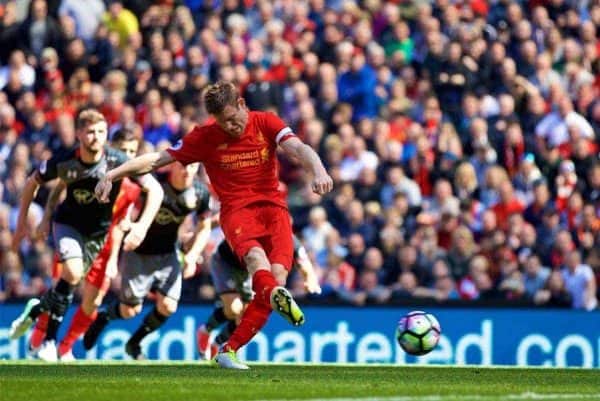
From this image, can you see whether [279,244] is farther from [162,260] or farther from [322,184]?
[162,260]

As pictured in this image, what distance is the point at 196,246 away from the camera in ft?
57.5

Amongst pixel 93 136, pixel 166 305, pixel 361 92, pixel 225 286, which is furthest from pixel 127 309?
pixel 361 92

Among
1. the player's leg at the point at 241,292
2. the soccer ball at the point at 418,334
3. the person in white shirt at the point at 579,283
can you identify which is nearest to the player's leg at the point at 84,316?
the player's leg at the point at 241,292

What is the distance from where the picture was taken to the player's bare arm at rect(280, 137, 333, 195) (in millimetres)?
12719

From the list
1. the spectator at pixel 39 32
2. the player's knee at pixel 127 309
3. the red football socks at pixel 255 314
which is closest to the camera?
the red football socks at pixel 255 314

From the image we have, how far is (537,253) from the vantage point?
20906 millimetres

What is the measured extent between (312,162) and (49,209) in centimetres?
454

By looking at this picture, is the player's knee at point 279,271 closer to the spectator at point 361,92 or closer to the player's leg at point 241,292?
the player's leg at point 241,292

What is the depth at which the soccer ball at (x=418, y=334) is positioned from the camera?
14.3m

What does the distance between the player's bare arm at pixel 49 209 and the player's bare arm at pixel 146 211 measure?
0.77 m

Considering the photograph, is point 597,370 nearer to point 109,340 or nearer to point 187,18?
point 109,340

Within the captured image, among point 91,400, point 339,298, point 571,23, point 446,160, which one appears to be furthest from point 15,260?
point 91,400

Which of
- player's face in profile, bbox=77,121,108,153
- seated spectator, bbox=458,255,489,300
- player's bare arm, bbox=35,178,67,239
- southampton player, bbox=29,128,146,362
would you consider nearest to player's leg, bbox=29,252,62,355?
southampton player, bbox=29,128,146,362

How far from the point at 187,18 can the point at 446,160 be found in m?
5.08
